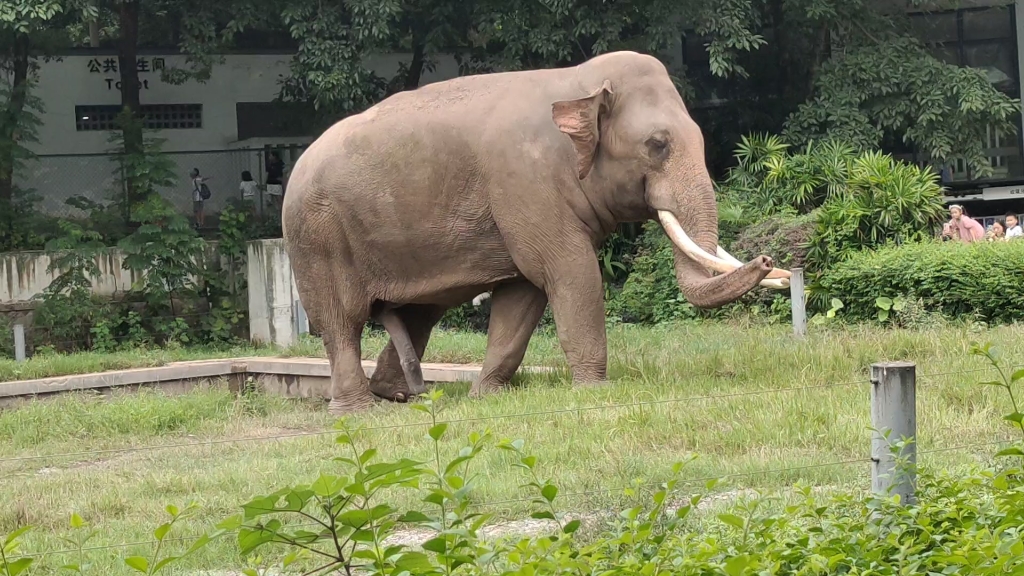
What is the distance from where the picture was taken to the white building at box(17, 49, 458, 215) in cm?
2308

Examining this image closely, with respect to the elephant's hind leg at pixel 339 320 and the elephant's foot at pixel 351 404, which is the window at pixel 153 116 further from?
the elephant's foot at pixel 351 404

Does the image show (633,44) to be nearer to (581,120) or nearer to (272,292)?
(272,292)

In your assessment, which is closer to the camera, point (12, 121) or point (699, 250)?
point (699, 250)

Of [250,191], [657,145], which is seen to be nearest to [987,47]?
[250,191]

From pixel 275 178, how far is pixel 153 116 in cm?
284

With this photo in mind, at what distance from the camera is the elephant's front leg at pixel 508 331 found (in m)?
10.8

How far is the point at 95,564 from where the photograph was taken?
Answer: 20.5ft

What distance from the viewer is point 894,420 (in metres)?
5.12

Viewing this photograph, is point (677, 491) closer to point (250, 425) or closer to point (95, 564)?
point (95, 564)

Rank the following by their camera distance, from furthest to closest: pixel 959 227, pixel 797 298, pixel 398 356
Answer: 1. pixel 959 227
2. pixel 797 298
3. pixel 398 356

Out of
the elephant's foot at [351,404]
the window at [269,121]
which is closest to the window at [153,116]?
the window at [269,121]

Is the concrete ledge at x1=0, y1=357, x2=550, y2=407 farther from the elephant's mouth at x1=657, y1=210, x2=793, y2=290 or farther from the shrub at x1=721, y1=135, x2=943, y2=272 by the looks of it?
the shrub at x1=721, y1=135, x2=943, y2=272

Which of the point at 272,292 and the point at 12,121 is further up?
the point at 12,121

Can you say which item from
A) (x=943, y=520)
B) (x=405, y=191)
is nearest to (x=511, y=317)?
(x=405, y=191)
